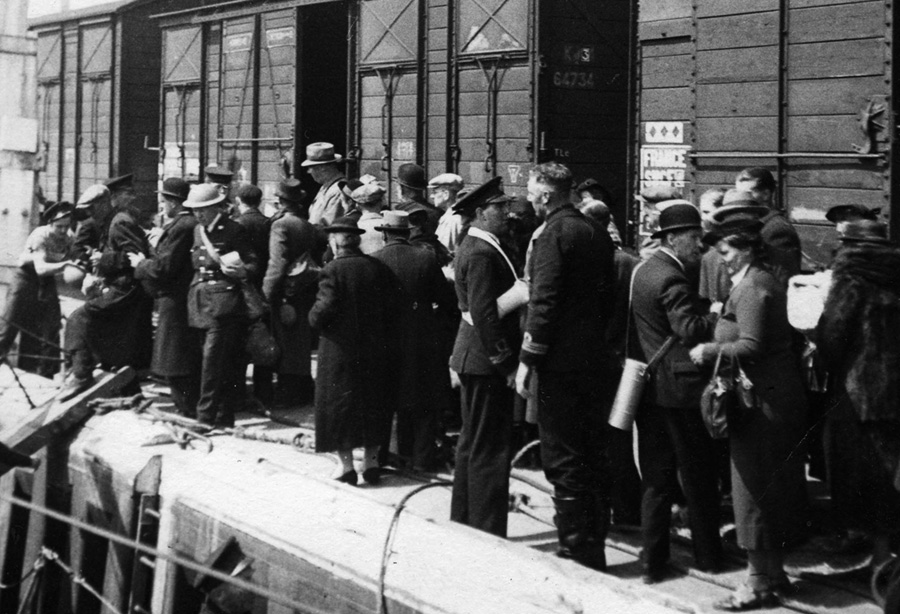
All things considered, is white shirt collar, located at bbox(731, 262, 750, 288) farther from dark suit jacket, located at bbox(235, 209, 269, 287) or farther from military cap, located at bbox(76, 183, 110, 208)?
military cap, located at bbox(76, 183, 110, 208)

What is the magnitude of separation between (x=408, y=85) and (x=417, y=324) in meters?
6.53

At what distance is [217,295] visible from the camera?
8516 mm

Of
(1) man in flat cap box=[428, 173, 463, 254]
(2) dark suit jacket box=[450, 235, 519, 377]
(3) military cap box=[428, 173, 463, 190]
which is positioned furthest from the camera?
(3) military cap box=[428, 173, 463, 190]

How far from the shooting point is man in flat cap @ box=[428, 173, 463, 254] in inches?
324

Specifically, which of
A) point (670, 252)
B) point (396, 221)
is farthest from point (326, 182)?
point (670, 252)

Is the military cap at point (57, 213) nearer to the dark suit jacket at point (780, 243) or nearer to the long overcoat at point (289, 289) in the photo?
the long overcoat at point (289, 289)

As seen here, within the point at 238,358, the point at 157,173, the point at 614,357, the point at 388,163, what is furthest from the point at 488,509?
the point at 157,173

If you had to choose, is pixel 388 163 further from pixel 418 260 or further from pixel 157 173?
pixel 157 173

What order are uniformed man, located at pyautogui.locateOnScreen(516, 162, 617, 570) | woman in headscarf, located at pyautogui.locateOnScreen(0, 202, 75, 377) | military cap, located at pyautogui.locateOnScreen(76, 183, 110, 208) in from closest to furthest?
1. uniformed man, located at pyautogui.locateOnScreen(516, 162, 617, 570)
2. military cap, located at pyautogui.locateOnScreen(76, 183, 110, 208)
3. woman in headscarf, located at pyautogui.locateOnScreen(0, 202, 75, 377)

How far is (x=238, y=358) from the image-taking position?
880cm

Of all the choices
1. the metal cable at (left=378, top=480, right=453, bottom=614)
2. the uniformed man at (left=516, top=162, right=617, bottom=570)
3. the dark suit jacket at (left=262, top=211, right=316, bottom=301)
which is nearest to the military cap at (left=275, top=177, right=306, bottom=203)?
the dark suit jacket at (left=262, top=211, right=316, bottom=301)

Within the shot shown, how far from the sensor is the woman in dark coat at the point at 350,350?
23.8 feet

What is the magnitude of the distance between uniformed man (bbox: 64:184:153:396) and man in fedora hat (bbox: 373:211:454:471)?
293cm

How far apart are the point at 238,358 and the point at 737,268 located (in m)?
4.70
